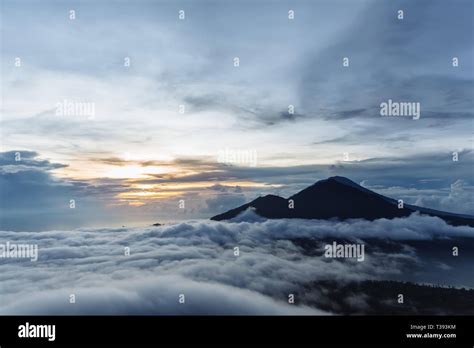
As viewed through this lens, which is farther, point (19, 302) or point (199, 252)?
point (199, 252)

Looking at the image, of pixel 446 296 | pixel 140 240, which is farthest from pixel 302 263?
pixel 140 240

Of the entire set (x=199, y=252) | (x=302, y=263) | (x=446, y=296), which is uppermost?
(x=199, y=252)
